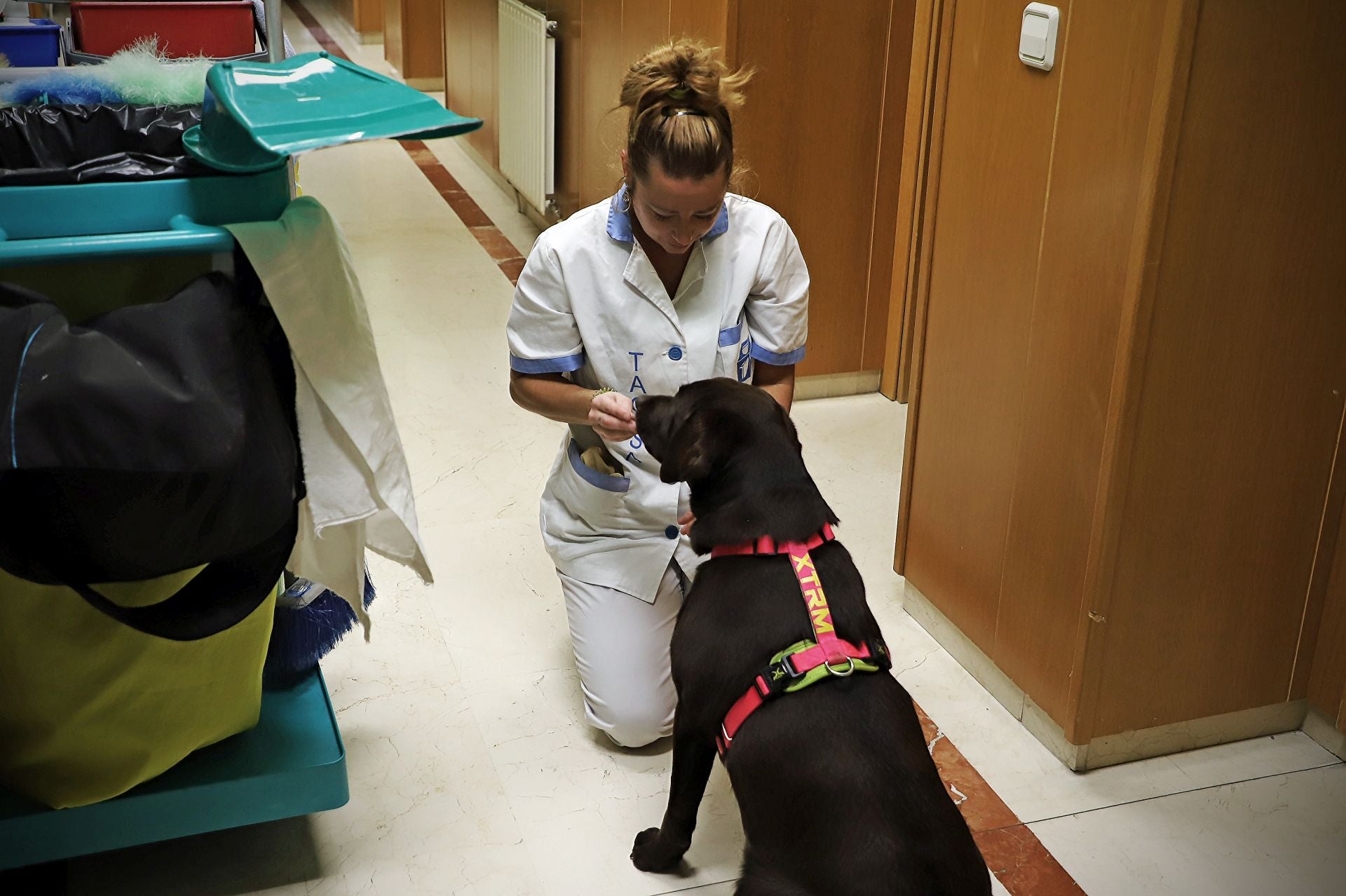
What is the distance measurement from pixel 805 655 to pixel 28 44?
6.77 ft

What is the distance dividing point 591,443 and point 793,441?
0.61 m

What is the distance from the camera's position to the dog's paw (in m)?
2.07

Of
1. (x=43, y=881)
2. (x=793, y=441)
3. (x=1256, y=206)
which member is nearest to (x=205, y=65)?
(x=793, y=441)

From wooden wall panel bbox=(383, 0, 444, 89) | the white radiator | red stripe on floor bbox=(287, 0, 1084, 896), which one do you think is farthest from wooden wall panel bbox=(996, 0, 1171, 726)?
wooden wall panel bbox=(383, 0, 444, 89)

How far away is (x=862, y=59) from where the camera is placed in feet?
11.6

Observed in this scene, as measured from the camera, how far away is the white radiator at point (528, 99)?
479 cm

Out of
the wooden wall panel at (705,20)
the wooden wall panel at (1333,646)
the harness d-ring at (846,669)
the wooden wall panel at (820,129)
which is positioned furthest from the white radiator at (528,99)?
the harness d-ring at (846,669)

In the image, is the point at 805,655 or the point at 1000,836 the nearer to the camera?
the point at 805,655

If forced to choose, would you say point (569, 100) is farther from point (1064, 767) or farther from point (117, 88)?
point (1064, 767)

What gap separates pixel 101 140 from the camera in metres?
1.75

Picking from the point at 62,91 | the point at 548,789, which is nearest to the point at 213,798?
the point at 548,789

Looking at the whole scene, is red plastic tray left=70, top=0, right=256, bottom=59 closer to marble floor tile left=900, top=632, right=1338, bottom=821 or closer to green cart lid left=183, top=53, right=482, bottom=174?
green cart lid left=183, top=53, right=482, bottom=174

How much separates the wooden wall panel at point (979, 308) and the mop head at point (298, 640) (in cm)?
116

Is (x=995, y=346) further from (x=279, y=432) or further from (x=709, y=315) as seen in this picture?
(x=279, y=432)
